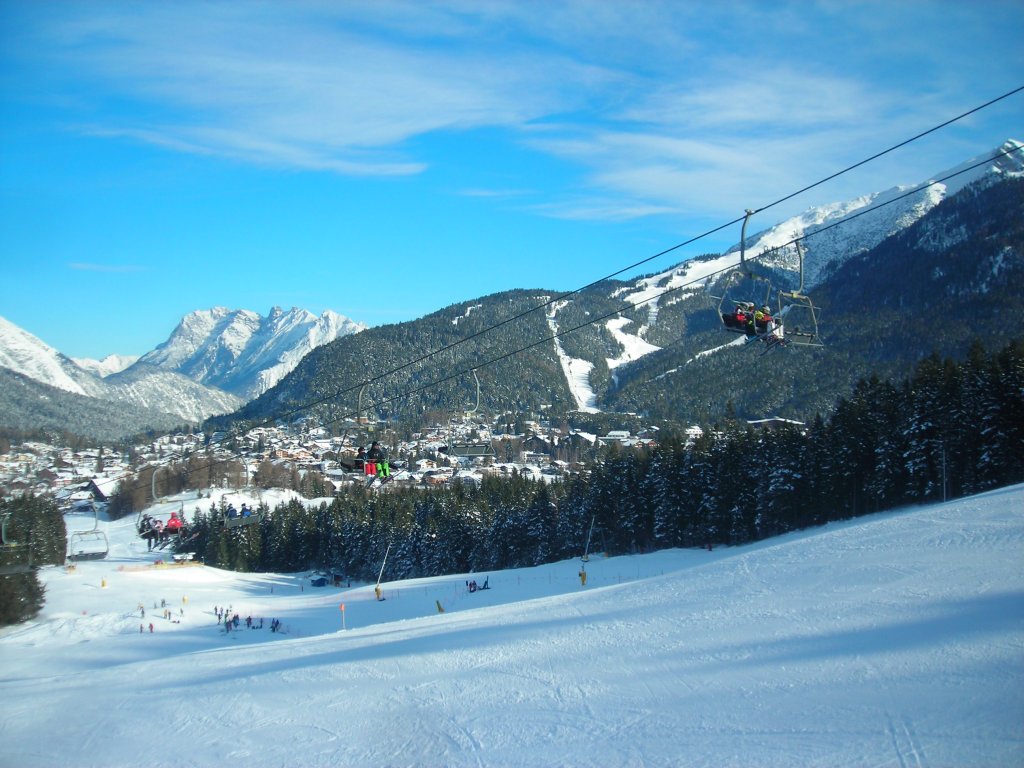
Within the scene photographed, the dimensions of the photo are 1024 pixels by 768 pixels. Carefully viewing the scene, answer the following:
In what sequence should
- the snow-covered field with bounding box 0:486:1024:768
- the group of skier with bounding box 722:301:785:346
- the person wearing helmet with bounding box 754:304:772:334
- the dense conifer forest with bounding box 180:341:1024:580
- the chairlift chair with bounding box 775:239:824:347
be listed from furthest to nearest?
1. the dense conifer forest with bounding box 180:341:1024:580
2. the person wearing helmet with bounding box 754:304:772:334
3. the group of skier with bounding box 722:301:785:346
4. the chairlift chair with bounding box 775:239:824:347
5. the snow-covered field with bounding box 0:486:1024:768

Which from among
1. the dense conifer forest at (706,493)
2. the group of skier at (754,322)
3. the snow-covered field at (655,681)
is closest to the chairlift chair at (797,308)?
the group of skier at (754,322)

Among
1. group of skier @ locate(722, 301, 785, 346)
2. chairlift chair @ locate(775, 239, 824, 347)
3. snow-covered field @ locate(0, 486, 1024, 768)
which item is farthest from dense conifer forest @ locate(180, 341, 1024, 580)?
group of skier @ locate(722, 301, 785, 346)

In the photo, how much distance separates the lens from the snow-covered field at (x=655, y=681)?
30.5ft

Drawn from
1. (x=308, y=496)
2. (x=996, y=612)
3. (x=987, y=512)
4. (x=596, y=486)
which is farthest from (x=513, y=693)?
(x=308, y=496)

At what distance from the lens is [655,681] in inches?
472

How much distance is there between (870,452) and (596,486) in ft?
60.0

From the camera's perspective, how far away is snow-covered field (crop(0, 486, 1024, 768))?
9281mm

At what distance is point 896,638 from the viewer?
12.0m

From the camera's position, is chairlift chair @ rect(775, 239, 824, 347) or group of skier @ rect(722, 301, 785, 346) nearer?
chairlift chair @ rect(775, 239, 824, 347)

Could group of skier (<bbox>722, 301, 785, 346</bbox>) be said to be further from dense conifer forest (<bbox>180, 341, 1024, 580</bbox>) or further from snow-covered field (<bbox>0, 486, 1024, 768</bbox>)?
dense conifer forest (<bbox>180, 341, 1024, 580</bbox>)

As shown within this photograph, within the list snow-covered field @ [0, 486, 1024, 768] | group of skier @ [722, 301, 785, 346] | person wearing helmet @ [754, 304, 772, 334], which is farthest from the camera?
person wearing helmet @ [754, 304, 772, 334]

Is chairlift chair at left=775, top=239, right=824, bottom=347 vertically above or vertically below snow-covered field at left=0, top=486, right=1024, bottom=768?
above

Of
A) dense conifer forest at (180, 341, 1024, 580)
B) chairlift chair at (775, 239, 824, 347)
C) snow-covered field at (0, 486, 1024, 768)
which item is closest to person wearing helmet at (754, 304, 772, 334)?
chairlift chair at (775, 239, 824, 347)

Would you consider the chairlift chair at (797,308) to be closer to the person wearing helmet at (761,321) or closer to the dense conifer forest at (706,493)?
the person wearing helmet at (761,321)
